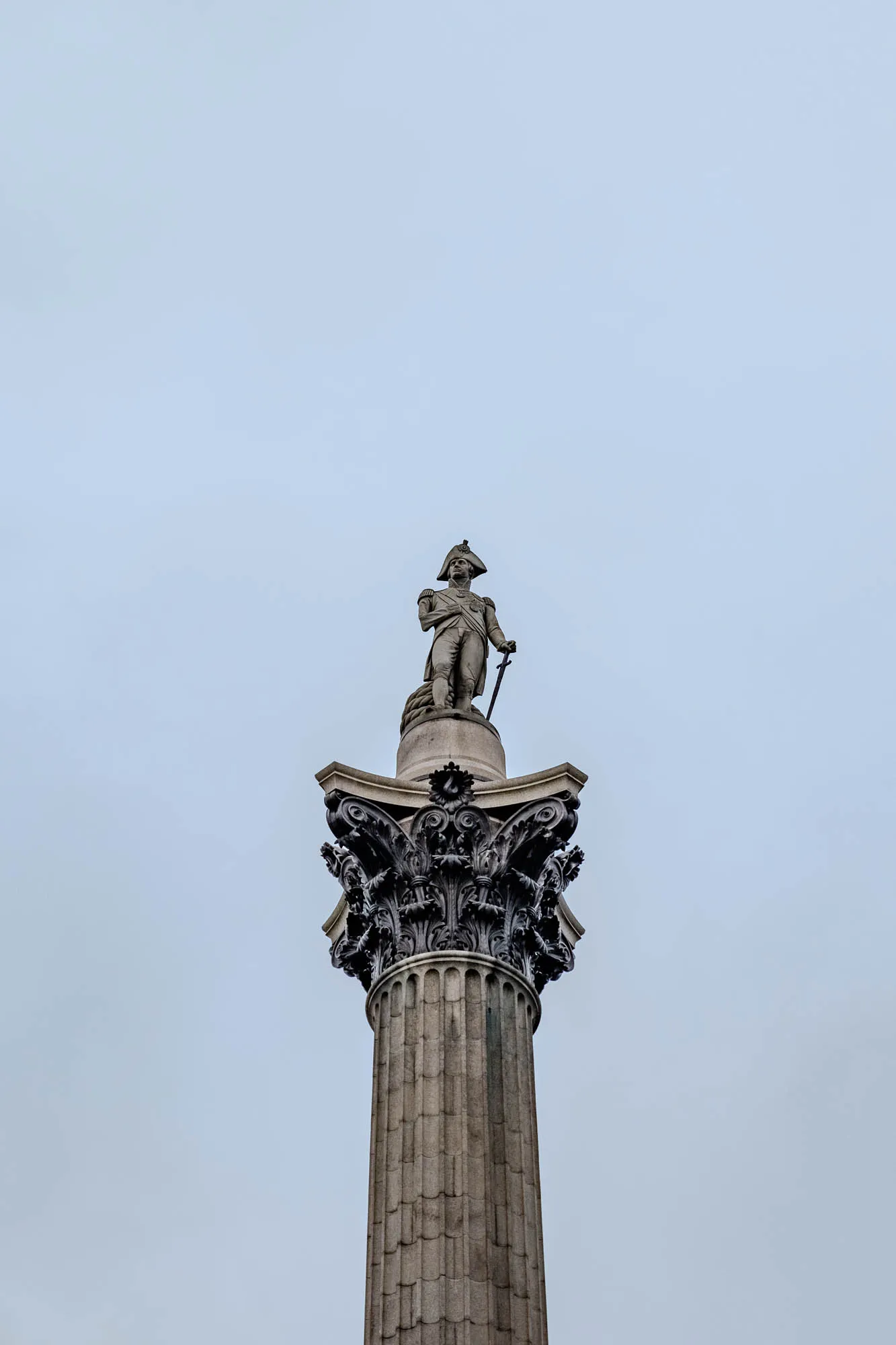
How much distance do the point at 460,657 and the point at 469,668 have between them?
0.87 feet

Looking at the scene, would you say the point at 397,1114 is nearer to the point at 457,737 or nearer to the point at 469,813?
the point at 469,813

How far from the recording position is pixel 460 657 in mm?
28453

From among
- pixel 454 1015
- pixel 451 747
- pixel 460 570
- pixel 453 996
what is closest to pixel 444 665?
pixel 451 747

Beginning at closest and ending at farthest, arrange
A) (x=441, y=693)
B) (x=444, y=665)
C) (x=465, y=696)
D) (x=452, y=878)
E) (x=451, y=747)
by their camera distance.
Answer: (x=452, y=878), (x=451, y=747), (x=441, y=693), (x=465, y=696), (x=444, y=665)

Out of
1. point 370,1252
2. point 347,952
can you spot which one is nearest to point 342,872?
point 347,952

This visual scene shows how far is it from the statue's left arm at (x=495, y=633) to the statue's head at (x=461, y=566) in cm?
59

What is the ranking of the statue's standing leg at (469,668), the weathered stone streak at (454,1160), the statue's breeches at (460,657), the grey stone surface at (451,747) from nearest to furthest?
the weathered stone streak at (454,1160) → the grey stone surface at (451,747) → the statue's standing leg at (469,668) → the statue's breeches at (460,657)

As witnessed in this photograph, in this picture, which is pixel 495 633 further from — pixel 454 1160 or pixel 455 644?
pixel 454 1160

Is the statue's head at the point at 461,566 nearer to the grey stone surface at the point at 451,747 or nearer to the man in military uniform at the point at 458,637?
the man in military uniform at the point at 458,637

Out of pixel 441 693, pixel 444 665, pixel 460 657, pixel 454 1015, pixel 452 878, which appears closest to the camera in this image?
pixel 454 1015

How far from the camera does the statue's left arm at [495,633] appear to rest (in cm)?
2855

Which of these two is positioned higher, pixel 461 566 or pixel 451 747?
pixel 461 566

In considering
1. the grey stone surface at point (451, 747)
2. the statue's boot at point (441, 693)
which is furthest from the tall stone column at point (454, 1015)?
the statue's boot at point (441, 693)

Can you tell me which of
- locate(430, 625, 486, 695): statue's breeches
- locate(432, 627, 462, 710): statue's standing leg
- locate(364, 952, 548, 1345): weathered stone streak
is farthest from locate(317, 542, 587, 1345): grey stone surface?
locate(430, 625, 486, 695): statue's breeches
